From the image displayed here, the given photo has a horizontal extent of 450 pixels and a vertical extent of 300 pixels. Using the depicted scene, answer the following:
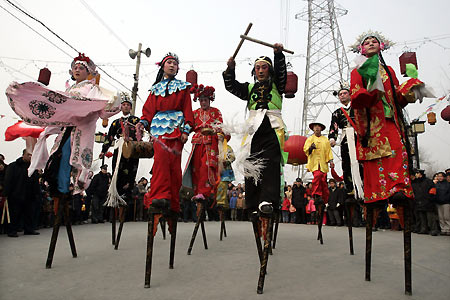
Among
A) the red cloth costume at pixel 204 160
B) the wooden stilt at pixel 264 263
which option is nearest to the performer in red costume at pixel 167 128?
the wooden stilt at pixel 264 263

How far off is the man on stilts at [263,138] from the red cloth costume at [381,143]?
0.75 m

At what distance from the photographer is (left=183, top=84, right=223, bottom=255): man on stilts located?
4660mm

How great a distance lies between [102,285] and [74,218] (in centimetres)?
815

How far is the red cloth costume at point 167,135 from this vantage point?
3020 mm

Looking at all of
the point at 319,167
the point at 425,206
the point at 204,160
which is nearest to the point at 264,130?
the point at 204,160

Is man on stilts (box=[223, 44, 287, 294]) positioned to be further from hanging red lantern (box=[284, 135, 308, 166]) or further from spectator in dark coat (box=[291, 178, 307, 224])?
spectator in dark coat (box=[291, 178, 307, 224])

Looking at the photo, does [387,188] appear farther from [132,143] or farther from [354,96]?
[132,143]

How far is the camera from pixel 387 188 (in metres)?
2.66

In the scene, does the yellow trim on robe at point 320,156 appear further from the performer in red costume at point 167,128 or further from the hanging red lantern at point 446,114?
the hanging red lantern at point 446,114

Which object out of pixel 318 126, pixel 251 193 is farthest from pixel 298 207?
pixel 251 193

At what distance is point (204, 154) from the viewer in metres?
4.80

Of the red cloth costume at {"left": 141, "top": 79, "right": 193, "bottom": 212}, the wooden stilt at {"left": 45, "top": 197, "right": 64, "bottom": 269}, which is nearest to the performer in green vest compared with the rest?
the red cloth costume at {"left": 141, "top": 79, "right": 193, "bottom": 212}

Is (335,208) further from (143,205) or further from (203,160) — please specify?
(203,160)

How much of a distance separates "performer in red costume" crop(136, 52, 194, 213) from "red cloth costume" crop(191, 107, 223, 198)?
3.93 ft
